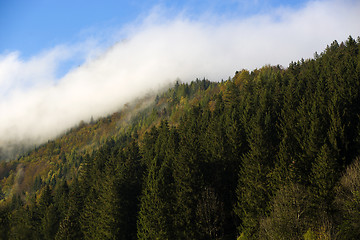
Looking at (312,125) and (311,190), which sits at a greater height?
(312,125)

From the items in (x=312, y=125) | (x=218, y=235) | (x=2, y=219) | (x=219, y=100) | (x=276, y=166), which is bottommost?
(x=218, y=235)

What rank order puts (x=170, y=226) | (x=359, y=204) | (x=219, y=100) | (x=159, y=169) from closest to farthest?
1. (x=359, y=204)
2. (x=170, y=226)
3. (x=159, y=169)
4. (x=219, y=100)

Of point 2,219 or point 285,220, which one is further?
point 2,219

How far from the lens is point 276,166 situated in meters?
40.4

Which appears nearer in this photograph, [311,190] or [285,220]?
[285,220]

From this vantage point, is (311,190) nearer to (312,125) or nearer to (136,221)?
(312,125)

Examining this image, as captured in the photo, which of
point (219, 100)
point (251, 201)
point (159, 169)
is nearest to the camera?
point (251, 201)

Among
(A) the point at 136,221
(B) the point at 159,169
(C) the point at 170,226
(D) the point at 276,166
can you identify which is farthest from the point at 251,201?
(A) the point at 136,221

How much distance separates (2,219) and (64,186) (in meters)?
31.6

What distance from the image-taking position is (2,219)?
54406mm

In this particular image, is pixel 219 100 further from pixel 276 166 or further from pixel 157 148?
pixel 276 166

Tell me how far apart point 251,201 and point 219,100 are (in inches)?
2351

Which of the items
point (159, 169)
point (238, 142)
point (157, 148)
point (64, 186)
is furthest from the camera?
point (64, 186)

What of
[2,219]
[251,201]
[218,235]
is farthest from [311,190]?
[2,219]
